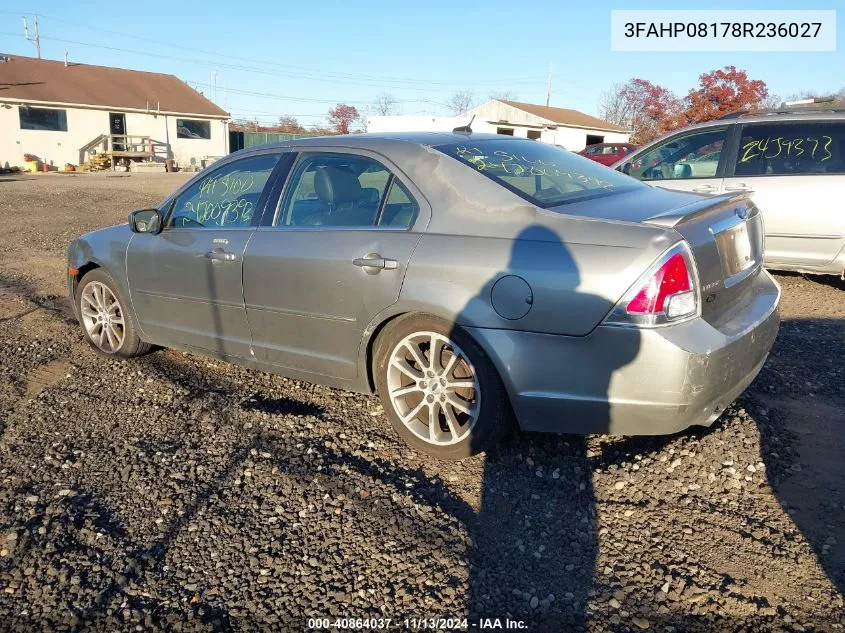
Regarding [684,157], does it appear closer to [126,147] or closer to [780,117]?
[780,117]

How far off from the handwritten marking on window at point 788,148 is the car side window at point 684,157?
0.99 ft

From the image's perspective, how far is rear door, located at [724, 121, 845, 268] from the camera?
6684 millimetres

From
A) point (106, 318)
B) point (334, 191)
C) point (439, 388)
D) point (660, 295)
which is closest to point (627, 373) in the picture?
Result: point (660, 295)

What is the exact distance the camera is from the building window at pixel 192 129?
1518 inches

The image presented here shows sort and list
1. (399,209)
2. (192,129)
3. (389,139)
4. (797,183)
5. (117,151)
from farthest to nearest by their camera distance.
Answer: (192,129) < (117,151) < (797,183) < (389,139) < (399,209)

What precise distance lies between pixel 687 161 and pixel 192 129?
3643cm

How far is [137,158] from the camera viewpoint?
36219 mm

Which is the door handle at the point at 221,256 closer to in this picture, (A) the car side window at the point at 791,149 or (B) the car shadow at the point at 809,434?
(B) the car shadow at the point at 809,434

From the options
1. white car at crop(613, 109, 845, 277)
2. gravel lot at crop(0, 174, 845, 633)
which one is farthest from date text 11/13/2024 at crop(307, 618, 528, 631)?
white car at crop(613, 109, 845, 277)

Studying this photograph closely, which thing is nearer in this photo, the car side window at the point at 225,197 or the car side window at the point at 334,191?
the car side window at the point at 334,191

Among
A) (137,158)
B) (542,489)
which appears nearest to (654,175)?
(542,489)

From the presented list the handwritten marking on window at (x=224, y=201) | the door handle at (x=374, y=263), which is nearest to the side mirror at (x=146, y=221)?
the handwritten marking on window at (x=224, y=201)

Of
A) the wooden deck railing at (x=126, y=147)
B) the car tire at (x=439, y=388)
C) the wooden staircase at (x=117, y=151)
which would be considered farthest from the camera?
the wooden deck railing at (x=126, y=147)

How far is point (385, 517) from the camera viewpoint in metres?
3.11
